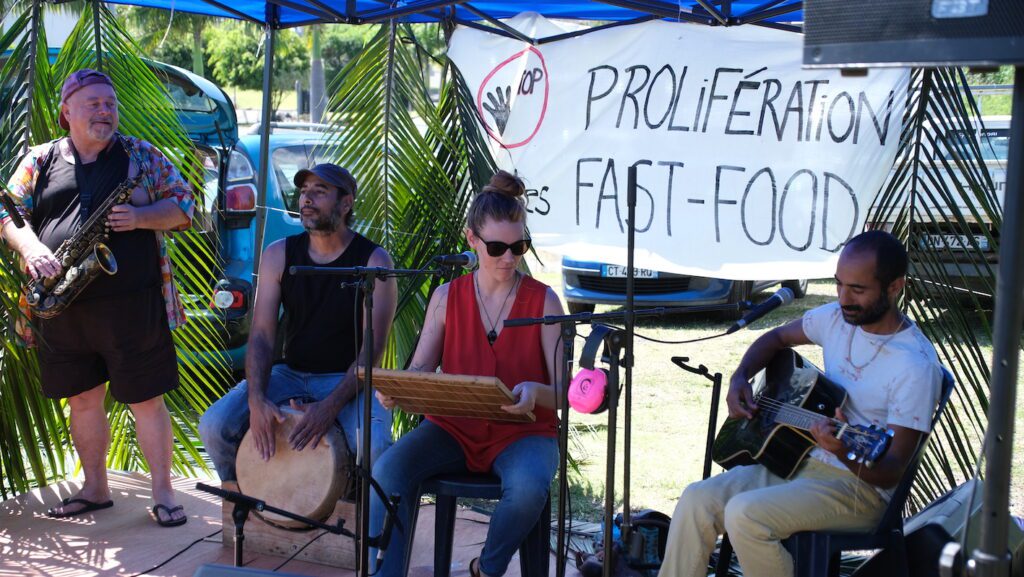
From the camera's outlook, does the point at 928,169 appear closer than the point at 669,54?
Yes

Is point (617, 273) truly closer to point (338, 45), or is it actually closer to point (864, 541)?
point (864, 541)

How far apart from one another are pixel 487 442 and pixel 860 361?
1.22 m

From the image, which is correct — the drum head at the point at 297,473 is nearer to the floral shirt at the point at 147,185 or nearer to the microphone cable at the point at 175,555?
the microphone cable at the point at 175,555

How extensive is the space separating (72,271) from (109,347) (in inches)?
14.9

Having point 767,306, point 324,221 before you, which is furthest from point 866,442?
point 324,221

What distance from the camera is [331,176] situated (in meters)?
3.92

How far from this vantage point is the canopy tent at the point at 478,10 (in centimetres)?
405

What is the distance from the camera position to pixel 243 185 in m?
6.61

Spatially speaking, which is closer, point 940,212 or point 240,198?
point 940,212

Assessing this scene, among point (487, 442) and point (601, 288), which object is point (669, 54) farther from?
point (601, 288)

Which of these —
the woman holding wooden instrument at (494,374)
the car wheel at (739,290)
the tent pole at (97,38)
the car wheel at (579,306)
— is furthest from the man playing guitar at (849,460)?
the car wheel at (579,306)

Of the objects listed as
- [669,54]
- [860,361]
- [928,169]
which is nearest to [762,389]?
[860,361]

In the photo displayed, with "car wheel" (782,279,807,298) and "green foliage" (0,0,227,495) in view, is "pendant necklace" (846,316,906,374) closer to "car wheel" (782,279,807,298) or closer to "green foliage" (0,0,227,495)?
"green foliage" (0,0,227,495)

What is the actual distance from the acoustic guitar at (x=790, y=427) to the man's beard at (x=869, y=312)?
0.66 ft
